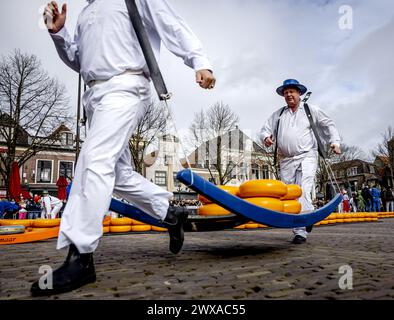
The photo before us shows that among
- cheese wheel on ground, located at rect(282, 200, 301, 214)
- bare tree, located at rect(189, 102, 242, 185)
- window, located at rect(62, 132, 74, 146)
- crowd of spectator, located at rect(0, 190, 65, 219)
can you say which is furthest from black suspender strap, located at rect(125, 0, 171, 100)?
window, located at rect(62, 132, 74, 146)

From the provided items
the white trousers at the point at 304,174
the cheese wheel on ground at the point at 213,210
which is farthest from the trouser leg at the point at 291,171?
the cheese wheel on ground at the point at 213,210

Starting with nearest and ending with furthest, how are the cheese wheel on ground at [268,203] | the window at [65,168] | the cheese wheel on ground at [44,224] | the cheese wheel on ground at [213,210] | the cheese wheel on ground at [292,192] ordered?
1. the cheese wheel on ground at [268,203]
2. the cheese wheel on ground at [213,210]
3. the cheese wheel on ground at [292,192]
4. the cheese wheel on ground at [44,224]
5. the window at [65,168]

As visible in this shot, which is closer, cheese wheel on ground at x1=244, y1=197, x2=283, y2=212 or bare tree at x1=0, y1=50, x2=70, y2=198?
cheese wheel on ground at x1=244, y1=197, x2=283, y2=212

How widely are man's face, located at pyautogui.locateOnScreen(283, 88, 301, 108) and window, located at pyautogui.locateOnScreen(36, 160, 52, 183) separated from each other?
Result: 33.7 meters

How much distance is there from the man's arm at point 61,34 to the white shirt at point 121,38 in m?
0.03

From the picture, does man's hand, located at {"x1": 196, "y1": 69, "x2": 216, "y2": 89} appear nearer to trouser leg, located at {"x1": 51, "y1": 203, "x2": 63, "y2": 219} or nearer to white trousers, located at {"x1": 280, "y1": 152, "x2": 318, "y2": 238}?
white trousers, located at {"x1": 280, "y1": 152, "x2": 318, "y2": 238}

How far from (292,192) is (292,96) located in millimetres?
1504

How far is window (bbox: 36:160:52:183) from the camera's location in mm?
34062

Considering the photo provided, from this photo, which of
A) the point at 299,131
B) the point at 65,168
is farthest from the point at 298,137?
the point at 65,168

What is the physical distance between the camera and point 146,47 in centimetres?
226

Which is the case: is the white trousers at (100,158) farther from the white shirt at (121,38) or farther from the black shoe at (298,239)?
the black shoe at (298,239)

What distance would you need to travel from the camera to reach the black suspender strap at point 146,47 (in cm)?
227

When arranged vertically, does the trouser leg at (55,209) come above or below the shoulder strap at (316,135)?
below
